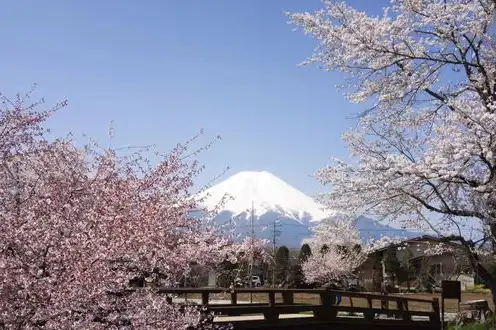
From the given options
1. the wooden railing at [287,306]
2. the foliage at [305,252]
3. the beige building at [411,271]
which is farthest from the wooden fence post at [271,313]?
the foliage at [305,252]

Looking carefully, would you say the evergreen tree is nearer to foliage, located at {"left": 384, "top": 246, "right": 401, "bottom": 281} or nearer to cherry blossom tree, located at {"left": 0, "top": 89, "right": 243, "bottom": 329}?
foliage, located at {"left": 384, "top": 246, "right": 401, "bottom": 281}

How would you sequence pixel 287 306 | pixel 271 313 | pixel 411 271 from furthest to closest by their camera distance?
pixel 411 271 < pixel 287 306 < pixel 271 313

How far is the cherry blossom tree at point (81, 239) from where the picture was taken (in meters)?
4.79

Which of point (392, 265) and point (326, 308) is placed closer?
point (326, 308)

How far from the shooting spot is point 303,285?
4500 centimetres

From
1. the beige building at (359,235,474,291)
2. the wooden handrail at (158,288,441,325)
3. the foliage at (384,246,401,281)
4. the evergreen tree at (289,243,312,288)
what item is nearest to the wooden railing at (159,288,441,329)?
the wooden handrail at (158,288,441,325)

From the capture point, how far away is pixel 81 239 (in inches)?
200

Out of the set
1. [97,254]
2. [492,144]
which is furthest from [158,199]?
[492,144]

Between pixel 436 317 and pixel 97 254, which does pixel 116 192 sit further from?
pixel 436 317

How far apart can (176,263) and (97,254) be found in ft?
6.53

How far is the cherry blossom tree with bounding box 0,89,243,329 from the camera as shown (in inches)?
189

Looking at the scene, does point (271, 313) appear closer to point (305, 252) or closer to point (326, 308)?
point (326, 308)

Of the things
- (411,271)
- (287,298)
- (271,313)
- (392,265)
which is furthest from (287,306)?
(411,271)

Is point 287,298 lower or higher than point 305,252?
lower
